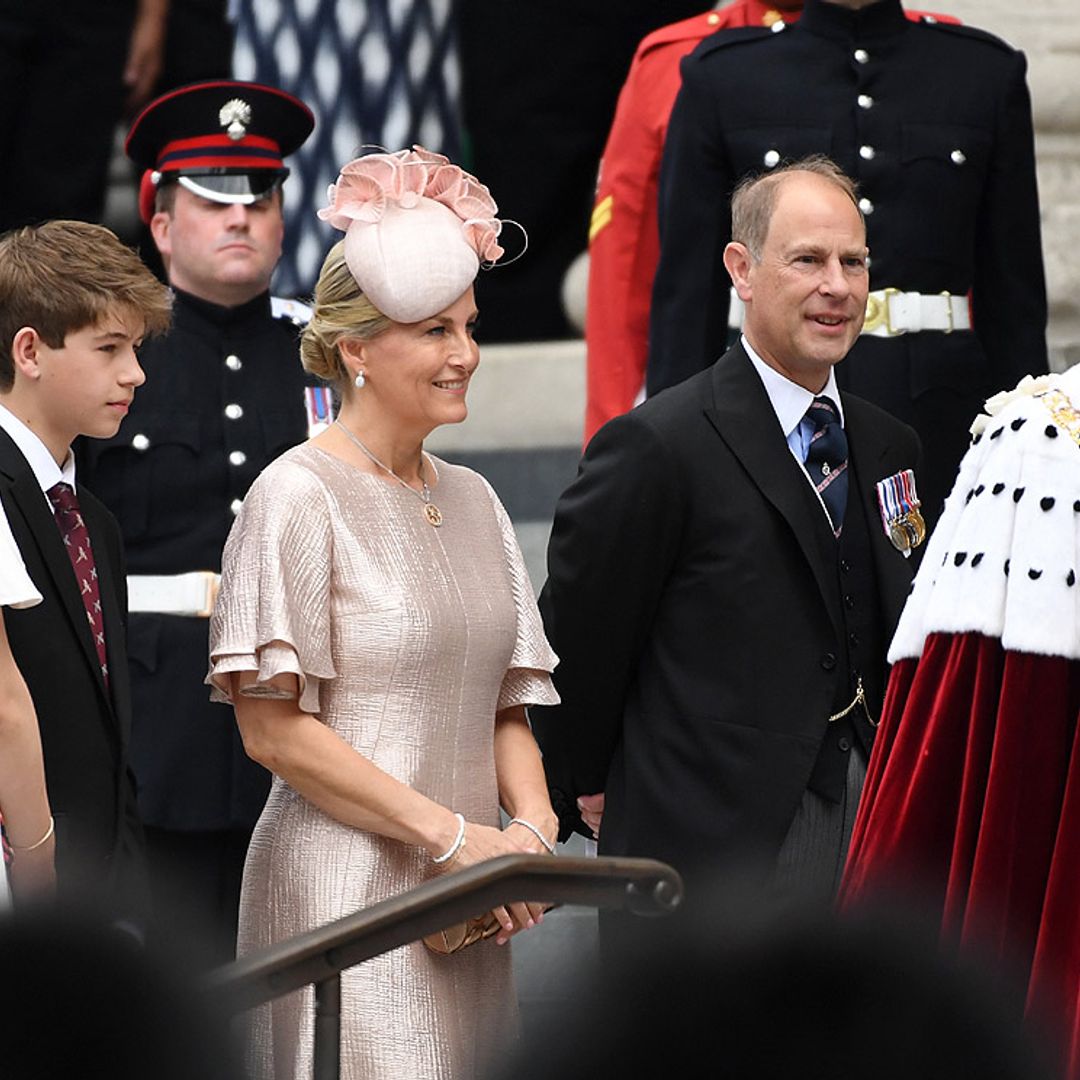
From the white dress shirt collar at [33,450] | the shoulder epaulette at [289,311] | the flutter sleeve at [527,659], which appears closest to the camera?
the white dress shirt collar at [33,450]

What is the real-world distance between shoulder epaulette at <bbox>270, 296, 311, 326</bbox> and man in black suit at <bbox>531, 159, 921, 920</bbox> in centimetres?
99

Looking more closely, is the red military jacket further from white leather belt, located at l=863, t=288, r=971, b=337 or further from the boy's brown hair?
the boy's brown hair

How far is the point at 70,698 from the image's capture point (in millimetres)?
3225

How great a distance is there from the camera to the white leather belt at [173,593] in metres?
4.32

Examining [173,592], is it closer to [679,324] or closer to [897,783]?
[679,324]

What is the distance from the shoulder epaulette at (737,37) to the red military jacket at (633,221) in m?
0.30

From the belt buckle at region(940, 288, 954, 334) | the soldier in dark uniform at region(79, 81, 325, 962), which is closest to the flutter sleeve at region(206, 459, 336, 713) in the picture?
the soldier in dark uniform at region(79, 81, 325, 962)

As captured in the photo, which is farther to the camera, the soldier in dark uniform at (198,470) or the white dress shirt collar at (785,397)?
the soldier in dark uniform at (198,470)

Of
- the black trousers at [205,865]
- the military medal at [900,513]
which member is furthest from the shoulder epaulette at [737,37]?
the black trousers at [205,865]

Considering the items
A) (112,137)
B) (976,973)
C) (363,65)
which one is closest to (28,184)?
(112,137)

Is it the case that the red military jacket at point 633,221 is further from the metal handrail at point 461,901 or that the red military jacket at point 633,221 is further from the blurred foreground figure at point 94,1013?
the blurred foreground figure at point 94,1013

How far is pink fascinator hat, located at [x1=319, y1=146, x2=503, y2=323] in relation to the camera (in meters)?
3.30

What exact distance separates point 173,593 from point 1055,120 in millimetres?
2463

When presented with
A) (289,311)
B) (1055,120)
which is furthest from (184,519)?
(1055,120)
